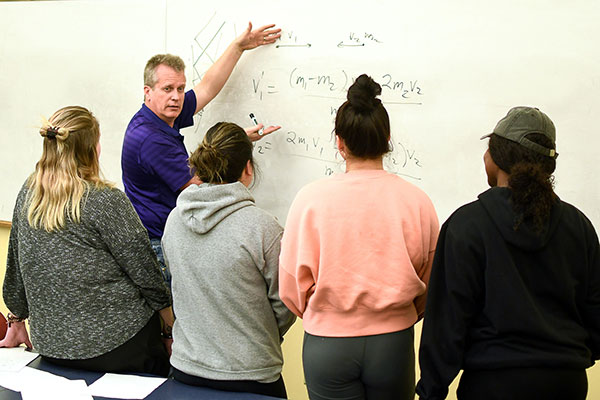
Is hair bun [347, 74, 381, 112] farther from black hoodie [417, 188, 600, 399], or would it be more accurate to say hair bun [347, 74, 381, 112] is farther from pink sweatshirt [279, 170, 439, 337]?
black hoodie [417, 188, 600, 399]

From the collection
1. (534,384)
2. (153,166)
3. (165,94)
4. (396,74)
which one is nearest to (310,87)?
(396,74)

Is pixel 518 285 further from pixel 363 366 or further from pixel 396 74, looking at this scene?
pixel 396 74

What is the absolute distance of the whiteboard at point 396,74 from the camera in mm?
2035

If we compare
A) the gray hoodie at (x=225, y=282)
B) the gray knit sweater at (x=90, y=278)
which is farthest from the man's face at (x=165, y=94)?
the gray hoodie at (x=225, y=282)

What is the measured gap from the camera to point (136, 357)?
204 centimetres

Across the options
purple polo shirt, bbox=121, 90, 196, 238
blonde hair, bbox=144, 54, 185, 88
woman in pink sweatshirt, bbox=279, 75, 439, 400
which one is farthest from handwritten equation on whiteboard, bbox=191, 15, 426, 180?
woman in pink sweatshirt, bbox=279, 75, 439, 400

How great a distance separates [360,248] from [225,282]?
41 cm

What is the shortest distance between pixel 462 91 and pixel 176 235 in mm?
1093

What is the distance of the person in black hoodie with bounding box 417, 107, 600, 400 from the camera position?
1395mm

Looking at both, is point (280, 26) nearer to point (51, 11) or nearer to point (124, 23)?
point (124, 23)

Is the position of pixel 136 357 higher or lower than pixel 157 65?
lower

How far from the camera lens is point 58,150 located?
1.87 metres

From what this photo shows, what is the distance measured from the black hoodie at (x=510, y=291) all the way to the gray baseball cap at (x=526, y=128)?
12cm

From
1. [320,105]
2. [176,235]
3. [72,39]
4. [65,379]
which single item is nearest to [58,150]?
[176,235]
